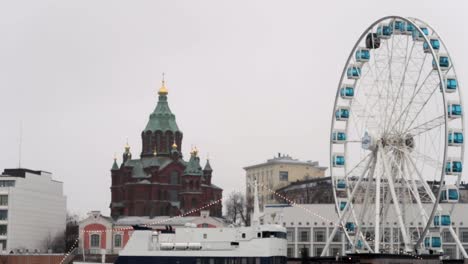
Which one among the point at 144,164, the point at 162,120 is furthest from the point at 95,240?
the point at 162,120

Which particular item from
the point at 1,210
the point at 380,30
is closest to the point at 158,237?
the point at 380,30

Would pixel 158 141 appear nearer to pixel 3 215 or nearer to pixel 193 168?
pixel 193 168

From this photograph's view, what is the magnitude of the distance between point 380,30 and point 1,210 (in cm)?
7239

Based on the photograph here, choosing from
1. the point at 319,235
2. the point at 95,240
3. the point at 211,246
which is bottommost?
the point at 211,246

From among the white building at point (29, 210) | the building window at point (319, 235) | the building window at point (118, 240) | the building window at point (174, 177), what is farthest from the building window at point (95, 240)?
the building window at point (319, 235)

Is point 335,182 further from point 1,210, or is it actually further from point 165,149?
point 165,149

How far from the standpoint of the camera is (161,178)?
154 m

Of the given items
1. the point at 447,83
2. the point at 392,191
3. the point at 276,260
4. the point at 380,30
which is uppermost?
the point at 380,30

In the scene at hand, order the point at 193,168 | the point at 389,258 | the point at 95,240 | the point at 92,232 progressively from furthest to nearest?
the point at 193,168 < the point at 95,240 < the point at 92,232 < the point at 389,258

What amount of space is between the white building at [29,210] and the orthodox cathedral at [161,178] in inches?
423

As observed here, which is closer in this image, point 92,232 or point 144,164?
point 92,232

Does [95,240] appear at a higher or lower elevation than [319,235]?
higher

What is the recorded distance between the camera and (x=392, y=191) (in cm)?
6706

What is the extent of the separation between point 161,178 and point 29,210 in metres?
25.1
